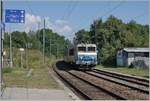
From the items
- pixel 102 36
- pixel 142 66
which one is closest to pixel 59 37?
pixel 102 36

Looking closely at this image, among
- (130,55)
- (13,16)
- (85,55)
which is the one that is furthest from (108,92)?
(130,55)

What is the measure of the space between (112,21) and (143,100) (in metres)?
90.8

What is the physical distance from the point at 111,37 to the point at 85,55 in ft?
158

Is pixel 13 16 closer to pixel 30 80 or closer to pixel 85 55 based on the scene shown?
pixel 30 80

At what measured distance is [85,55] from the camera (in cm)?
A: 5088

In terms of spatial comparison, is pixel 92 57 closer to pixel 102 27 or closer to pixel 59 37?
pixel 102 27

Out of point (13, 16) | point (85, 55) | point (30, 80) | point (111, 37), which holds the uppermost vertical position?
point (111, 37)

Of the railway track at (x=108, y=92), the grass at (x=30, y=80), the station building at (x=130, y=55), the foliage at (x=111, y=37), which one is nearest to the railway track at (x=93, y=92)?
the railway track at (x=108, y=92)

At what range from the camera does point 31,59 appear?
87438mm

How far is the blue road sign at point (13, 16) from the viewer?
22516 millimetres

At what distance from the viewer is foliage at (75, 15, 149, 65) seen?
3142 inches

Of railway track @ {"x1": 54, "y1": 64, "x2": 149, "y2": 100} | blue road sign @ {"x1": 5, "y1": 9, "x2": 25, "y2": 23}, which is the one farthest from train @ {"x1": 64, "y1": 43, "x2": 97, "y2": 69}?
blue road sign @ {"x1": 5, "y1": 9, "x2": 25, "y2": 23}

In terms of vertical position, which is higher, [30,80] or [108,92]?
[30,80]

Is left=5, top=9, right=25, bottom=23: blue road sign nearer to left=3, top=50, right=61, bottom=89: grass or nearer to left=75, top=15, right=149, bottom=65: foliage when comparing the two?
left=3, top=50, right=61, bottom=89: grass
